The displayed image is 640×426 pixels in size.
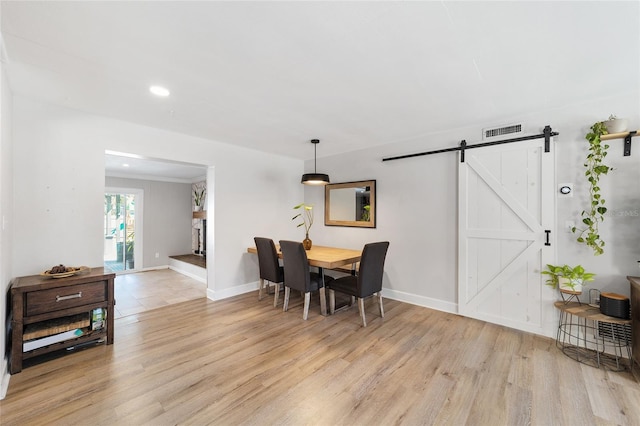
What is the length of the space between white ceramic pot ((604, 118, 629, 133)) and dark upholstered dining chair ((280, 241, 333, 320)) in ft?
10.4

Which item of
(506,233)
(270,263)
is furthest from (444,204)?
(270,263)

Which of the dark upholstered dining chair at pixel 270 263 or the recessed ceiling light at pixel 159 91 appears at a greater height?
the recessed ceiling light at pixel 159 91

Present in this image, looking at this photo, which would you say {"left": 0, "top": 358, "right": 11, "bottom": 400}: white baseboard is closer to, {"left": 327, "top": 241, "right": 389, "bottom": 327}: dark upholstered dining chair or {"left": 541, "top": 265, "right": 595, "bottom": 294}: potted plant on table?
{"left": 327, "top": 241, "right": 389, "bottom": 327}: dark upholstered dining chair

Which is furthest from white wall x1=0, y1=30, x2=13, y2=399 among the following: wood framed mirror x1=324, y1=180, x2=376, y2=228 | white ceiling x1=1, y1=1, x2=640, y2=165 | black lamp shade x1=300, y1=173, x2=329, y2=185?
wood framed mirror x1=324, y1=180, x2=376, y2=228

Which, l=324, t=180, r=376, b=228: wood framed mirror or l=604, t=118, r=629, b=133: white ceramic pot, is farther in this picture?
l=324, t=180, r=376, b=228: wood framed mirror

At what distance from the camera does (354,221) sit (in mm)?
→ 4523

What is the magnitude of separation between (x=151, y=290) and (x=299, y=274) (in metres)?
3.01

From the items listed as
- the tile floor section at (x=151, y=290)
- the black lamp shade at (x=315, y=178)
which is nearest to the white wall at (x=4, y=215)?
the tile floor section at (x=151, y=290)

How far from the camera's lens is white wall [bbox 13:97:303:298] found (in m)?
2.52

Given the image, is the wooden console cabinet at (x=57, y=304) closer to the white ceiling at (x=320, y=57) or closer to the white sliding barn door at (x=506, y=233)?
the white ceiling at (x=320, y=57)

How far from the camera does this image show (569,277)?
2531 mm

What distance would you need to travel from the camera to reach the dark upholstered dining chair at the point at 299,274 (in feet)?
10.6

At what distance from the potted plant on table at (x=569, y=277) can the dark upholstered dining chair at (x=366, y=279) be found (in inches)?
66.6

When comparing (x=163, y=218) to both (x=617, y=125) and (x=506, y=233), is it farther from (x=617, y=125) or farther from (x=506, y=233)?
(x=617, y=125)
